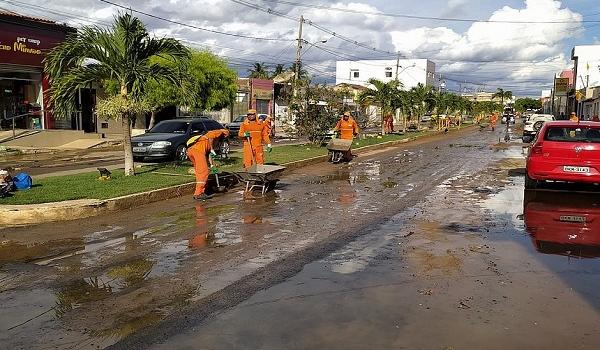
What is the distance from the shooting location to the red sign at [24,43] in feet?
81.0

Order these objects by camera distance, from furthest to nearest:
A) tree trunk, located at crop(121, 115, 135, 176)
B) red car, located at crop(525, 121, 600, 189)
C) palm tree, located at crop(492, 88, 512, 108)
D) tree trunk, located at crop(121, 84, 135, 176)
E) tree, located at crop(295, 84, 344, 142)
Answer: palm tree, located at crop(492, 88, 512, 108) < tree, located at crop(295, 84, 344, 142) < tree trunk, located at crop(121, 115, 135, 176) < tree trunk, located at crop(121, 84, 135, 176) < red car, located at crop(525, 121, 600, 189)

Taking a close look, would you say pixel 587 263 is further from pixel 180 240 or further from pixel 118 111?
pixel 118 111

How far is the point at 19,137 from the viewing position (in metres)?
24.6

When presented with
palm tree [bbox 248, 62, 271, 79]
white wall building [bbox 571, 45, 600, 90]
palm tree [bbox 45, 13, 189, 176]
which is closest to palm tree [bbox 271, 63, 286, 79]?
palm tree [bbox 248, 62, 271, 79]

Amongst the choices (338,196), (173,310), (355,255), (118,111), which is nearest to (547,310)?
(355,255)

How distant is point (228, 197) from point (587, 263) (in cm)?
709

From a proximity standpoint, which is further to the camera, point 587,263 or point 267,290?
point 587,263

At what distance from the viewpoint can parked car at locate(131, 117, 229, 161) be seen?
1788cm

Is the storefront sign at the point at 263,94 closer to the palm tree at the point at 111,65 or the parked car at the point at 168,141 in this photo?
the parked car at the point at 168,141

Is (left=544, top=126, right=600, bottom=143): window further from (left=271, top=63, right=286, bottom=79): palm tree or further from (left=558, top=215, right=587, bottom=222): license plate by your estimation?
(left=271, top=63, right=286, bottom=79): palm tree

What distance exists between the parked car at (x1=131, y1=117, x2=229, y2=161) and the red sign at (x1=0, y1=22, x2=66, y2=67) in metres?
9.00

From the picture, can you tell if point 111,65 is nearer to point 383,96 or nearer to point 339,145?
point 339,145

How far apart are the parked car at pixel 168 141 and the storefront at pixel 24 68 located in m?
8.72

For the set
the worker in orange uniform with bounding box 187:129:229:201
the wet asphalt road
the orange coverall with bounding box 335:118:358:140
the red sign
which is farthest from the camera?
the red sign
